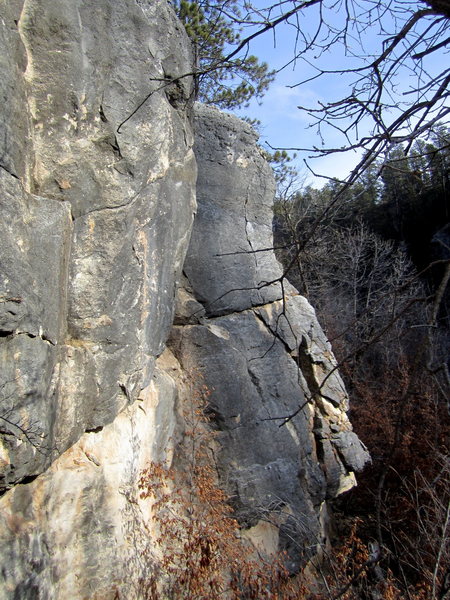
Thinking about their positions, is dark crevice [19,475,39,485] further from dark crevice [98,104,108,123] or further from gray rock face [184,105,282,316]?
gray rock face [184,105,282,316]

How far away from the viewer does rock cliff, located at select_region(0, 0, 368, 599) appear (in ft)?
11.8

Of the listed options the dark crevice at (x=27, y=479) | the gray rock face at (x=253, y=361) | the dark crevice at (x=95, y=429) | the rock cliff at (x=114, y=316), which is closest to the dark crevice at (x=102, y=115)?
the rock cliff at (x=114, y=316)

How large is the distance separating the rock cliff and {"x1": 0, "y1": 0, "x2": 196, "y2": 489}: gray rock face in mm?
14

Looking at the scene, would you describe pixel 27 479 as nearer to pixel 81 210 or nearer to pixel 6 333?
pixel 6 333

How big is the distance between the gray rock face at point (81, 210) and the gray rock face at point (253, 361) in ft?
3.76

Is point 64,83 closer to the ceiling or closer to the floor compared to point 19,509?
closer to the ceiling

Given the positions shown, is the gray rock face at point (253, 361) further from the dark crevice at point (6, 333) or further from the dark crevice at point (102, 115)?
the dark crevice at point (6, 333)

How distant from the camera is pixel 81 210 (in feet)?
14.2

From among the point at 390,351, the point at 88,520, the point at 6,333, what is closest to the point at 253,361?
the point at 88,520

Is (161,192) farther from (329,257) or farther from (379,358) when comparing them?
(329,257)

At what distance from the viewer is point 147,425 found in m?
5.40

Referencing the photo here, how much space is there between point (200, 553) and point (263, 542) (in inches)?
40.7

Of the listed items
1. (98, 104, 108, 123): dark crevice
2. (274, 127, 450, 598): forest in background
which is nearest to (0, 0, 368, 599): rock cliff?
(98, 104, 108, 123): dark crevice

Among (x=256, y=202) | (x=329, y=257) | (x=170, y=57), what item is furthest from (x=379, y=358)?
(x=170, y=57)
